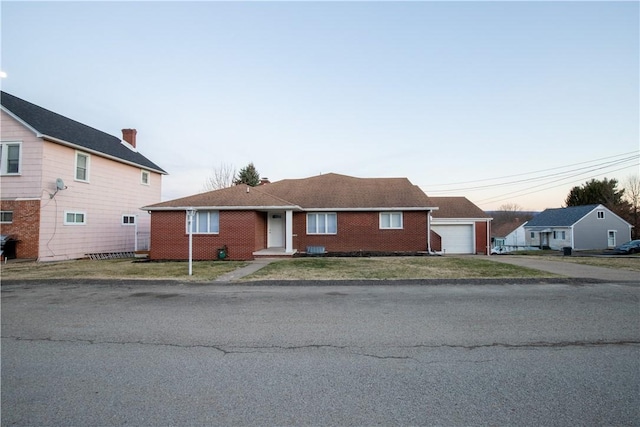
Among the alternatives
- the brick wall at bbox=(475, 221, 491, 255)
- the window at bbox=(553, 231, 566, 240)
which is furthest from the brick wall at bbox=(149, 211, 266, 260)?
the window at bbox=(553, 231, 566, 240)

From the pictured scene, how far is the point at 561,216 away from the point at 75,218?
178 feet

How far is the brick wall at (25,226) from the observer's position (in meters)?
17.4

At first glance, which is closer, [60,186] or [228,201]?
[60,186]

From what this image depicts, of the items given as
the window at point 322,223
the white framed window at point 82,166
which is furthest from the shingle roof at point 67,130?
the window at point 322,223

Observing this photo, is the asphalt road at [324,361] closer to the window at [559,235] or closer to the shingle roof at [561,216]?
the shingle roof at [561,216]

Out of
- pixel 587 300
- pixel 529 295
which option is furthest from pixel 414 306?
pixel 587 300

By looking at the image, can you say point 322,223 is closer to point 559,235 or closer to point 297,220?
point 297,220

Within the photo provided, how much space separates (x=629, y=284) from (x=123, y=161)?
26.1 metres

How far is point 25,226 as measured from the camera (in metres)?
17.5

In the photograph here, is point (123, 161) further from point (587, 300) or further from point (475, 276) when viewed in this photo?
point (587, 300)

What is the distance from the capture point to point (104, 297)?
8.87m

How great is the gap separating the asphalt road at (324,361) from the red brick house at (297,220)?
10201 millimetres

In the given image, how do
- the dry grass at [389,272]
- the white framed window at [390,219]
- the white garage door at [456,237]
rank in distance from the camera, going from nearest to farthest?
the dry grass at [389,272], the white framed window at [390,219], the white garage door at [456,237]

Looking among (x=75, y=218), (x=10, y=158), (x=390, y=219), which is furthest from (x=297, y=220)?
(x=10, y=158)
